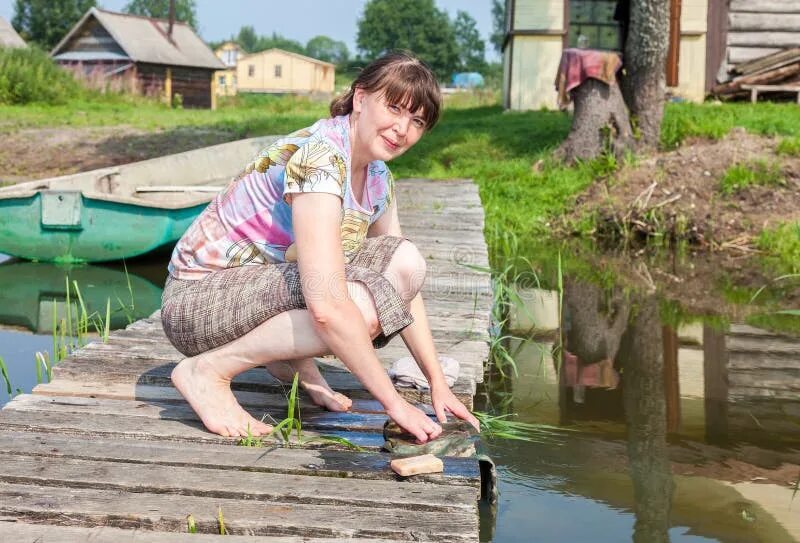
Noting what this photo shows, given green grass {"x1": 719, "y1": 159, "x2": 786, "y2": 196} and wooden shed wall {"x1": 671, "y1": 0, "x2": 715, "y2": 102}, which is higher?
wooden shed wall {"x1": 671, "y1": 0, "x2": 715, "y2": 102}

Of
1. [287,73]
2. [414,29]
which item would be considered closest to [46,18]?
[287,73]

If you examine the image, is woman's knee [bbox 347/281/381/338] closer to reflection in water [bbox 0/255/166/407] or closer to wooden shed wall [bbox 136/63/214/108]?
reflection in water [bbox 0/255/166/407]

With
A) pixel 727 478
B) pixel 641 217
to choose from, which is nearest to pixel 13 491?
pixel 727 478

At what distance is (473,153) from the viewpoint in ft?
A: 40.1

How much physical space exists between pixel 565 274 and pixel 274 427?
4.87 m

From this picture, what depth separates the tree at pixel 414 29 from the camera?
83.5 meters

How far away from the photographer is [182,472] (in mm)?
2529

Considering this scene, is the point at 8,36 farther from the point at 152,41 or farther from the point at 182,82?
the point at 182,82

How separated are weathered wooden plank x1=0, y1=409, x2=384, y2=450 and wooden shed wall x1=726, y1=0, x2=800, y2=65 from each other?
560 inches

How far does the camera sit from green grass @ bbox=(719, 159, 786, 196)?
899cm

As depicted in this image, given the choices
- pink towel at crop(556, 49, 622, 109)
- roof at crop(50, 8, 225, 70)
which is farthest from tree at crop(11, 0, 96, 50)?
pink towel at crop(556, 49, 622, 109)

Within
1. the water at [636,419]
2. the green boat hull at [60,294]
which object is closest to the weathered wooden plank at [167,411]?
the water at [636,419]

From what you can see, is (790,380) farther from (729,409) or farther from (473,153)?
(473,153)

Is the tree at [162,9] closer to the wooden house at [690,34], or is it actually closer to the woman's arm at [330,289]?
the wooden house at [690,34]
